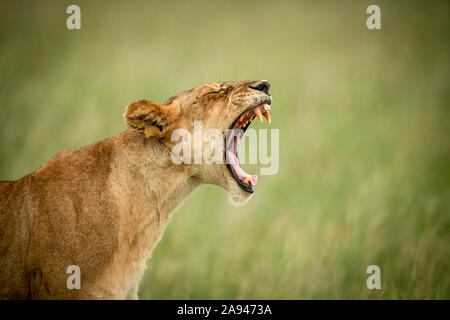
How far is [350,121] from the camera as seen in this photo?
11125 millimetres

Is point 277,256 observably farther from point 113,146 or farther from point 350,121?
point 350,121

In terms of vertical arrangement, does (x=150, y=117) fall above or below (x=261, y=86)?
below

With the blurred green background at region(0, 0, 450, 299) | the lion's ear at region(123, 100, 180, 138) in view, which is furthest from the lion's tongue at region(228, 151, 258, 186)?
the blurred green background at region(0, 0, 450, 299)

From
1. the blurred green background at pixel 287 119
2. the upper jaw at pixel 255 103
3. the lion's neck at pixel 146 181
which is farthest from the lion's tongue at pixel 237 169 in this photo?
A: the blurred green background at pixel 287 119

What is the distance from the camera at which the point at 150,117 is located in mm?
3969

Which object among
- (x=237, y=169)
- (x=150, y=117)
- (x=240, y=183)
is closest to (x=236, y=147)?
(x=237, y=169)

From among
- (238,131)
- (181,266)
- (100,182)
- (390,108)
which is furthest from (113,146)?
(390,108)

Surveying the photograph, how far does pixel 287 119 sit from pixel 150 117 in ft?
24.6

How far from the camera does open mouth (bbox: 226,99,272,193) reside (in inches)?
168

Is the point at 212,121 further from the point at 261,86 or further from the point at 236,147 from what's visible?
the point at 261,86

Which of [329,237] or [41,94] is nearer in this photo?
[329,237]

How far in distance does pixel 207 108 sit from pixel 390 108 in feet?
28.8

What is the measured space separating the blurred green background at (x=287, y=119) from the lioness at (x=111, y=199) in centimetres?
256

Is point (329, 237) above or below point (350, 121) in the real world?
below
